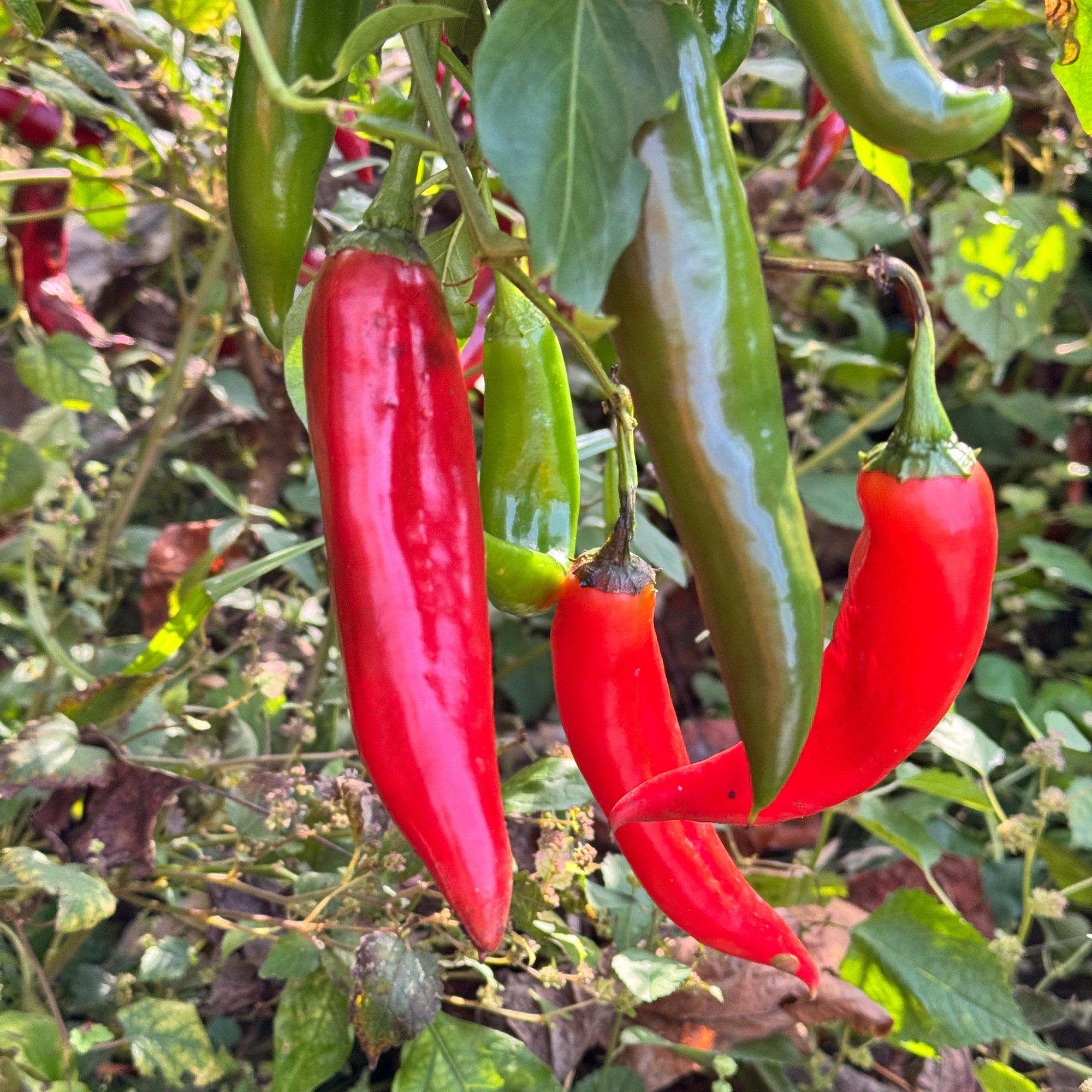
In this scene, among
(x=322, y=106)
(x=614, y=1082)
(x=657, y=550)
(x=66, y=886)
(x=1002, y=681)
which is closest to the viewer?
(x=322, y=106)

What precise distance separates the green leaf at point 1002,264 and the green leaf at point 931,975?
2.58 feet

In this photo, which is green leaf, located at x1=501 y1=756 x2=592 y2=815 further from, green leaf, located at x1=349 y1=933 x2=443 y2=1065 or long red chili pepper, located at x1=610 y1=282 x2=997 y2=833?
long red chili pepper, located at x1=610 y1=282 x2=997 y2=833

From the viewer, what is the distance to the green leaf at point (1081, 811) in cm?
103

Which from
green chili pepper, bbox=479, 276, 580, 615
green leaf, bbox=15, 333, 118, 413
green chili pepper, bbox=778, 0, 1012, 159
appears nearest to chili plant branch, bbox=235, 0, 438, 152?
green chili pepper, bbox=778, 0, 1012, 159

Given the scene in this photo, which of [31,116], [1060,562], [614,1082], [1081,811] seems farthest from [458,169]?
[1060,562]

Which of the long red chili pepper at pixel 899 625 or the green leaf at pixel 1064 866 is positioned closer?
the long red chili pepper at pixel 899 625

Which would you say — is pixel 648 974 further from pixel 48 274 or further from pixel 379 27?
pixel 48 274

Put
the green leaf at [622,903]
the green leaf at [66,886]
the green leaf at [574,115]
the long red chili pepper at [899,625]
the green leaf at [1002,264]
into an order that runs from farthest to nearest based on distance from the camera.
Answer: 1. the green leaf at [1002,264]
2. the green leaf at [622,903]
3. the green leaf at [66,886]
4. the long red chili pepper at [899,625]
5. the green leaf at [574,115]

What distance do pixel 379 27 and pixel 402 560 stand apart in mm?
210

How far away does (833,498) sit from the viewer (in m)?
1.58

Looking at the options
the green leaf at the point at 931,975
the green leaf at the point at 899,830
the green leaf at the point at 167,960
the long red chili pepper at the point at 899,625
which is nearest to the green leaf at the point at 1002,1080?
the green leaf at the point at 931,975

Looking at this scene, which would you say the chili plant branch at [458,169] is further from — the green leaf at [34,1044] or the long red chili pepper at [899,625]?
the green leaf at [34,1044]

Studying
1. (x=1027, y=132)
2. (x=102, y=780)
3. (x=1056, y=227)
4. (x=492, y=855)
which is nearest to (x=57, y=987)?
(x=102, y=780)

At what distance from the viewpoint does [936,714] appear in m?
0.57
